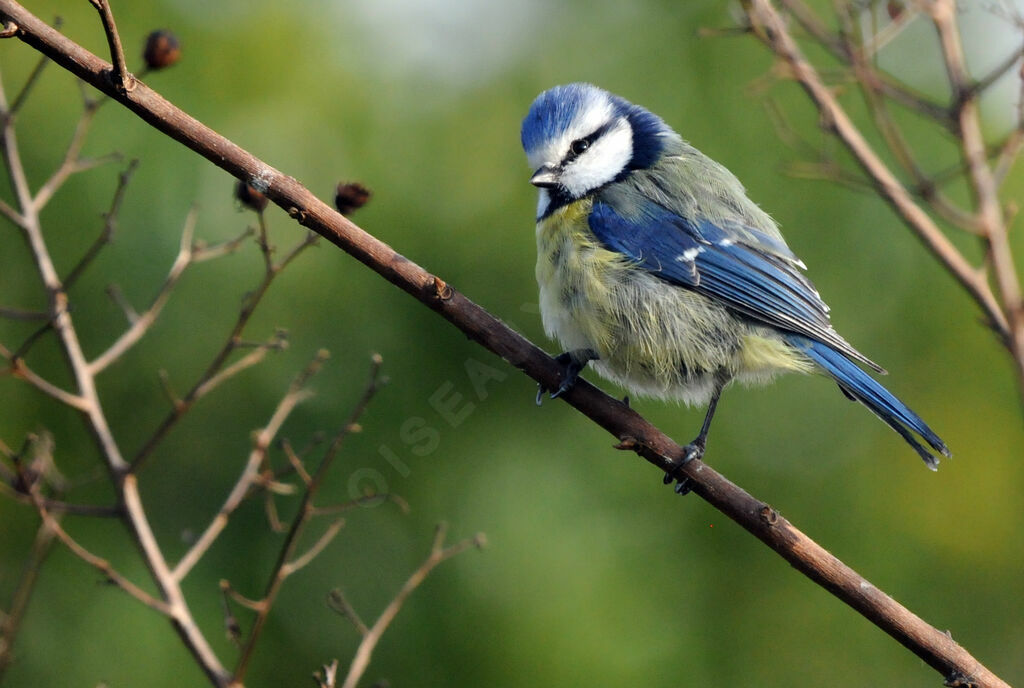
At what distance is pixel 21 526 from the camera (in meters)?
3.97

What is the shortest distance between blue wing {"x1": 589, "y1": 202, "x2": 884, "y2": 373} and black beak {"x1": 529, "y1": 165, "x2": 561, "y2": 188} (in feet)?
0.45

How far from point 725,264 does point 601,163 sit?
0.49 metres

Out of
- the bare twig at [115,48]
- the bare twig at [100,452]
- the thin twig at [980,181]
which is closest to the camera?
the bare twig at [115,48]

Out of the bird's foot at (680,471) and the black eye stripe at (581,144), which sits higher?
the black eye stripe at (581,144)

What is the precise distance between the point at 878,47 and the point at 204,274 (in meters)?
2.70

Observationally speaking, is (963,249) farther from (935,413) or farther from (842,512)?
(842,512)

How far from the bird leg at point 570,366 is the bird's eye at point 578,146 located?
0.61m

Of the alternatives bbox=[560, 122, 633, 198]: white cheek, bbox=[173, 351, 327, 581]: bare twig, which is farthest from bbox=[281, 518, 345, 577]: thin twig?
bbox=[560, 122, 633, 198]: white cheek

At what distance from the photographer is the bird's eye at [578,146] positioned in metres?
2.89

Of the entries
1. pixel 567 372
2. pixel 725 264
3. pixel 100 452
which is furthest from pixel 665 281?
pixel 100 452

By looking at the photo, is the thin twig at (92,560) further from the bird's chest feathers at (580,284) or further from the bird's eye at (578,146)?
the bird's eye at (578,146)

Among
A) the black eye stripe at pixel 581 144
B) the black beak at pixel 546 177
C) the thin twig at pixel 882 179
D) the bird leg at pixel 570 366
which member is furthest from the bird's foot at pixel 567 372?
the thin twig at pixel 882 179

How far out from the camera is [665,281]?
2740 mm

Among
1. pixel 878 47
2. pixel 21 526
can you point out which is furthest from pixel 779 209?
pixel 21 526
